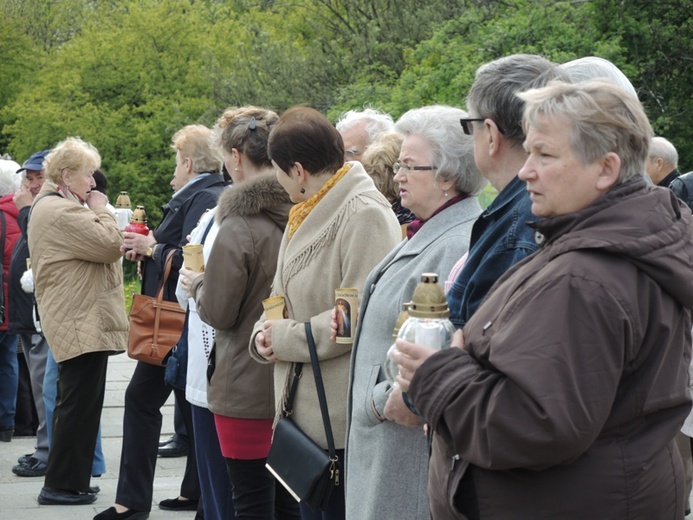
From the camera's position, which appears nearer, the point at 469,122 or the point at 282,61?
the point at 469,122

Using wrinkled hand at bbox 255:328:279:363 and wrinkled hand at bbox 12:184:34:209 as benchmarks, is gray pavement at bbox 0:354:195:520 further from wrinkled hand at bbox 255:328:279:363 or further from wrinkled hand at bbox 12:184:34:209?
wrinkled hand at bbox 255:328:279:363

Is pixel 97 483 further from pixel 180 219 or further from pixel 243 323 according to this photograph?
pixel 243 323

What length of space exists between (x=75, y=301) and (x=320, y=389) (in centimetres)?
273

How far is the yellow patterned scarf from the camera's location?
4.04m

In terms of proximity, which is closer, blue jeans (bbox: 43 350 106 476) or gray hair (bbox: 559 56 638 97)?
gray hair (bbox: 559 56 638 97)

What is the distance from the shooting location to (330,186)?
404 centimetres

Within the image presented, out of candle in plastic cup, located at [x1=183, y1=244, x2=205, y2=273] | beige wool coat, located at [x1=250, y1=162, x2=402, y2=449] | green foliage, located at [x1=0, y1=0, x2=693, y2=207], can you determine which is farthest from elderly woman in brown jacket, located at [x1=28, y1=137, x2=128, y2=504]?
green foliage, located at [x1=0, y1=0, x2=693, y2=207]

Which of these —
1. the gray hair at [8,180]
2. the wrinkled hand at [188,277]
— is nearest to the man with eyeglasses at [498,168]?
the wrinkled hand at [188,277]

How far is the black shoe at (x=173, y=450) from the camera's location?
746 centimetres

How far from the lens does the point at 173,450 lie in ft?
24.6

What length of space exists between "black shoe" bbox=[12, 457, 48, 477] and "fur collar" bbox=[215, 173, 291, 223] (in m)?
3.18

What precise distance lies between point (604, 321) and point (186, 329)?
3.25m

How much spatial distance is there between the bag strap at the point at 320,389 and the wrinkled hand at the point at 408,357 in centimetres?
144

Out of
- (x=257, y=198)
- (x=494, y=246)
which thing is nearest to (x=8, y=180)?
(x=257, y=198)
